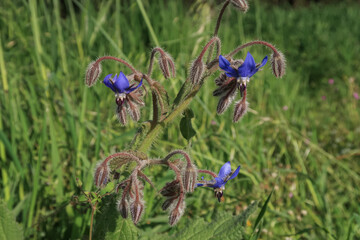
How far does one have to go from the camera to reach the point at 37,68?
2898 mm

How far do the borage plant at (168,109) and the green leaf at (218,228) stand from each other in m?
A: 0.15

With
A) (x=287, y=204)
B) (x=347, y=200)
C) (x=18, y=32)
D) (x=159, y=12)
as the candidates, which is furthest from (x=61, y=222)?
(x=159, y=12)

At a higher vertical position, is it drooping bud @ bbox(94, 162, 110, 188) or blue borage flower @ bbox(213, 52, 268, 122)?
blue borage flower @ bbox(213, 52, 268, 122)

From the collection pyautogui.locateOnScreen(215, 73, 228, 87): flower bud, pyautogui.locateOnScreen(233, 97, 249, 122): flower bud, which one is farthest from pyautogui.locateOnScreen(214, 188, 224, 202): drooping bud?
pyautogui.locateOnScreen(215, 73, 228, 87): flower bud

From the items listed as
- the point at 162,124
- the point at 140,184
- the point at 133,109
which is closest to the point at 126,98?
the point at 133,109

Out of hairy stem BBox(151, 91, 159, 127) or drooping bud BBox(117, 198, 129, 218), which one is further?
hairy stem BBox(151, 91, 159, 127)

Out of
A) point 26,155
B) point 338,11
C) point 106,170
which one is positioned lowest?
point 338,11

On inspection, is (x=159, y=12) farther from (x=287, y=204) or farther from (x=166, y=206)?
(x=166, y=206)

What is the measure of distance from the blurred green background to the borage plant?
146mm

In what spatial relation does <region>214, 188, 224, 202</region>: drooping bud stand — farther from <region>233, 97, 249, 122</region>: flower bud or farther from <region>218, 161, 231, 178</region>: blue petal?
<region>233, 97, 249, 122</region>: flower bud

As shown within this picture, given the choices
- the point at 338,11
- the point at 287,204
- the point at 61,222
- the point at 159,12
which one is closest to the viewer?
the point at 61,222

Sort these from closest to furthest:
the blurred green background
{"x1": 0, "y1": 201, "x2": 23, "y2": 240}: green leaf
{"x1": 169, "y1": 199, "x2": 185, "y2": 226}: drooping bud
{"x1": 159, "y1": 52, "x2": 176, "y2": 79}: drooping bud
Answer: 1. {"x1": 169, "y1": 199, "x2": 185, "y2": 226}: drooping bud
2. {"x1": 159, "y1": 52, "x2": 176, "y2": 79}: drooping bud
3. {"x1": 0, "y1": 201, "x2": 23, "y2": 240}: green leaf
4. the blurred green background

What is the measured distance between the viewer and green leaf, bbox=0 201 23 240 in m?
1.58

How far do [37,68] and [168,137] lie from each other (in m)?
1.01
